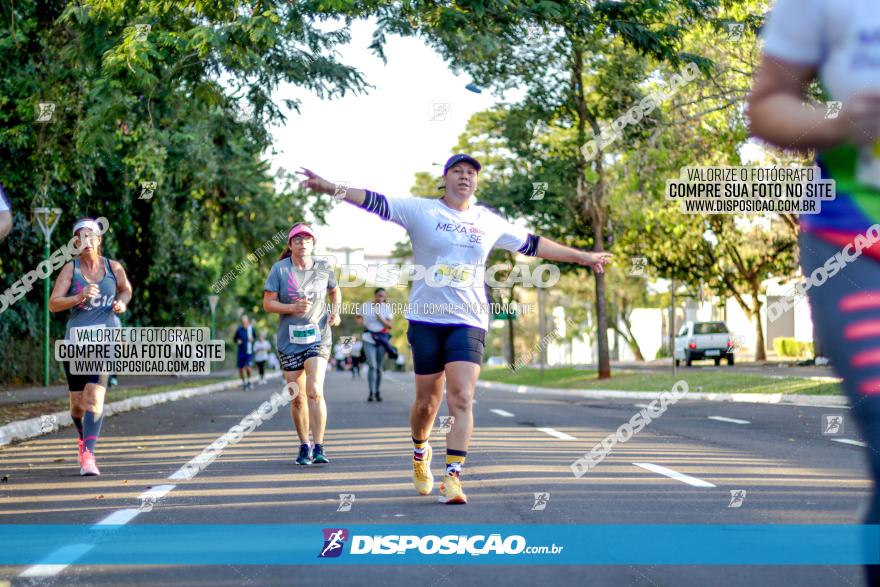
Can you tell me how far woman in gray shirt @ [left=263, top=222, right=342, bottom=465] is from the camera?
10461 mm

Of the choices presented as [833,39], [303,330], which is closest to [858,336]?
[833,39]

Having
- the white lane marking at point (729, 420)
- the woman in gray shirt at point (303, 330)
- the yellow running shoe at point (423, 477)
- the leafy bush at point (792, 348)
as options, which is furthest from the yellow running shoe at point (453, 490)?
the leafy bush at point (792, 348)

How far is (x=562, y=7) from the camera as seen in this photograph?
1330 cm

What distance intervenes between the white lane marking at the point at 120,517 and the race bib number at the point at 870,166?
5.08 meters

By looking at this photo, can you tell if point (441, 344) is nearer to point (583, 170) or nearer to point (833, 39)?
point (833, 39)

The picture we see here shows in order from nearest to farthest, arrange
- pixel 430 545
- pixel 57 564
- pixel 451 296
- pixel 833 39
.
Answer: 1. pixel 833 39
2. pixel 57 564
3. pixel 430 545
4. pixel 451 296

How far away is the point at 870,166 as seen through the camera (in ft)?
9.61

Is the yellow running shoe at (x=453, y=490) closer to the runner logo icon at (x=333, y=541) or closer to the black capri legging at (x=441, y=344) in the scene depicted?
the black capri legging at (x=441, y=344)

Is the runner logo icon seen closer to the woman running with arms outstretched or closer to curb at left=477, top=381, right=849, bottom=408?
the woman running with arms outstretched

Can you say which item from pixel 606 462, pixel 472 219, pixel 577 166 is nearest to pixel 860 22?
pixel 472 219

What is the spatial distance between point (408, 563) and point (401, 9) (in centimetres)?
907

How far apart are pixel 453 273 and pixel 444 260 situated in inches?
4.0

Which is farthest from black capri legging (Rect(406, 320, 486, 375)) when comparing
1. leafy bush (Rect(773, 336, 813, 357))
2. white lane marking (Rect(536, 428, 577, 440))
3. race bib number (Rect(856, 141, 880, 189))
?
leafy bush (Rect(773, 336, 813, 357))

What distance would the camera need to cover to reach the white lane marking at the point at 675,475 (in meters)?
8.60
